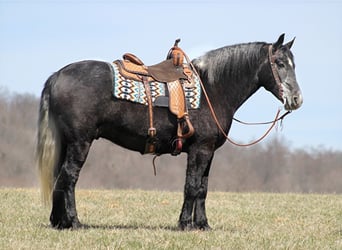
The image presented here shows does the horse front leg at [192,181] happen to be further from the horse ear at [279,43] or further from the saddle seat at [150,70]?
the horse ear at [279,43]

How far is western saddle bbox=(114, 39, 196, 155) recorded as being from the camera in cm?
866

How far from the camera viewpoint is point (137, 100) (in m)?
8.53

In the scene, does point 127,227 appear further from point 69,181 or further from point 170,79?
point 170,79

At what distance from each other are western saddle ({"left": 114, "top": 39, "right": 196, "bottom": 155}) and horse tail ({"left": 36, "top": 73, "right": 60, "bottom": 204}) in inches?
41.2

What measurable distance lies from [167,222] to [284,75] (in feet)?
9.20

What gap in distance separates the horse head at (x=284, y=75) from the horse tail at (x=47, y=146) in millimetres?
3003

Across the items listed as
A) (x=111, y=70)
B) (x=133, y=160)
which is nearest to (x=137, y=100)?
(x=111, y=70)

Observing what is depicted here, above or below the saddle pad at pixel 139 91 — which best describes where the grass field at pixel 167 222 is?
below

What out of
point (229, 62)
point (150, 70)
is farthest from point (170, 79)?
point (229, 62)

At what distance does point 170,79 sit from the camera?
885cm

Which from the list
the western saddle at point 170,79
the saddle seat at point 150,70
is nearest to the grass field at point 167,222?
the western saddle at point 170,79

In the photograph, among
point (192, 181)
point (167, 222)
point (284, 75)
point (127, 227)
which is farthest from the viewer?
point (167, 222)

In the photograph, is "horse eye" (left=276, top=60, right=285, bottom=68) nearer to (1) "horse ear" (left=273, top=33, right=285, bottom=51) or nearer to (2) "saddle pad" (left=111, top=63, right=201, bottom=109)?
(1) "horse ear" (left=273, top=33, right=285, bottom=51)

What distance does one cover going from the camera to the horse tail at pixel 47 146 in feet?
27.8
